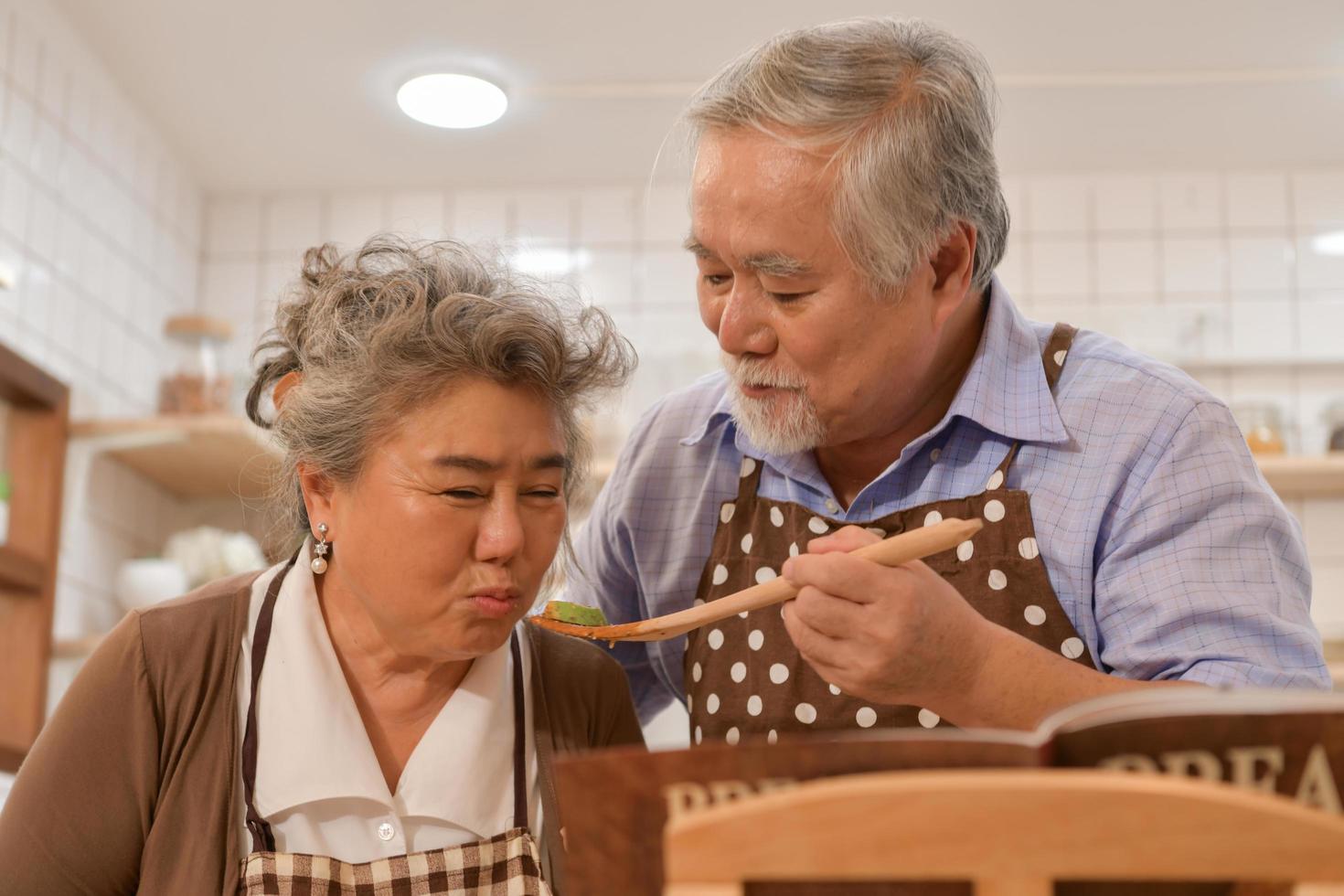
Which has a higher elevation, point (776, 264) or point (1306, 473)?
point (1306, 473)

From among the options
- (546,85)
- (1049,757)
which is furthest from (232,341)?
(1049,757)

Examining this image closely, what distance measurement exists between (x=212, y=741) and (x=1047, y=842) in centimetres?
108

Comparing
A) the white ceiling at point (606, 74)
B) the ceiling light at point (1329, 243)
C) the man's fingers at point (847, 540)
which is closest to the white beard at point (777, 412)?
the man's fingers at point (847, 540)

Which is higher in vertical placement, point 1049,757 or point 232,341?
point 232,341

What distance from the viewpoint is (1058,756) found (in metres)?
0.76

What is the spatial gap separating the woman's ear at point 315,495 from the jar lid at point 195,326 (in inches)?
105

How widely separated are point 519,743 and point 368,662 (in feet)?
0.67

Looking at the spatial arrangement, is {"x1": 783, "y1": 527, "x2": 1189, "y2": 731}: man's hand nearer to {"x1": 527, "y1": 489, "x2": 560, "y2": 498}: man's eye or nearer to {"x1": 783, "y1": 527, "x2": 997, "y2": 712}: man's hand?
{"x1": 783, "y1": 527, "x2": 997, "y2": 712}: man's hand

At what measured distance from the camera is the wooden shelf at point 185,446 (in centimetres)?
376

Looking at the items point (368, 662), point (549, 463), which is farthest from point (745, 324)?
point (368, 662)

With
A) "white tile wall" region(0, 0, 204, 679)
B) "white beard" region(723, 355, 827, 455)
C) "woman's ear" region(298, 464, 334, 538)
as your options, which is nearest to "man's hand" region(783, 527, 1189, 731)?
"white beard" region(723, 355, 827, 455)

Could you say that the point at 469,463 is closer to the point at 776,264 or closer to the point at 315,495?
the point at 315,495

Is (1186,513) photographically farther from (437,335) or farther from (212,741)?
(212,741)

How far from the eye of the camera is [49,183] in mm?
3660
